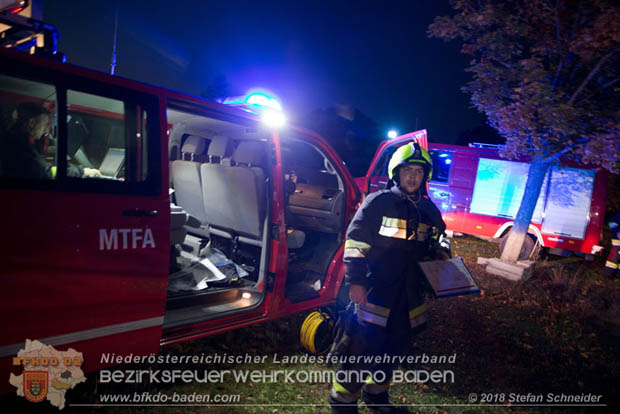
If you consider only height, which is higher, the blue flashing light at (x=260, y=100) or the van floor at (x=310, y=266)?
the blue flashing light at (x=260, y=100)

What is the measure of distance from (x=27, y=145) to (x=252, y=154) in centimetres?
169

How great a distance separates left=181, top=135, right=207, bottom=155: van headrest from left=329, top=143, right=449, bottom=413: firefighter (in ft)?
6.91

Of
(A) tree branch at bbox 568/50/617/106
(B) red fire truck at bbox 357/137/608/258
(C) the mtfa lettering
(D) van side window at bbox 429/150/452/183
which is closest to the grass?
(C) the mtfa lettering

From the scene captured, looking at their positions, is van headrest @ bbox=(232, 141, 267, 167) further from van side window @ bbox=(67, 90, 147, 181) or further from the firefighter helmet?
the firefighter helmet

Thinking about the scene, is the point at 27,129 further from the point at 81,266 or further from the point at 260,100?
the point at 260,100

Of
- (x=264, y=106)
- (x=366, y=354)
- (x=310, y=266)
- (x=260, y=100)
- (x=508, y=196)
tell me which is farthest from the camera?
(x=508, y=196)

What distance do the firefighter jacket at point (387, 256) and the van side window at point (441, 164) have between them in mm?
6852

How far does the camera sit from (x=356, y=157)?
2308 cm

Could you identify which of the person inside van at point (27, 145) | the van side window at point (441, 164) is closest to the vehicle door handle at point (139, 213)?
the person inside van at point (27, 145)

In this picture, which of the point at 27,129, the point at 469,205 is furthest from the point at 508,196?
the point at 27,129

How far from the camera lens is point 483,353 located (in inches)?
149

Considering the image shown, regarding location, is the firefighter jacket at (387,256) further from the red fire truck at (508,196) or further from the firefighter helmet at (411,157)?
the red fire truck at (508,196)

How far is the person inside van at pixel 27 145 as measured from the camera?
1810 millimetres

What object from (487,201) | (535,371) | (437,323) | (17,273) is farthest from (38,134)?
(487,201)
